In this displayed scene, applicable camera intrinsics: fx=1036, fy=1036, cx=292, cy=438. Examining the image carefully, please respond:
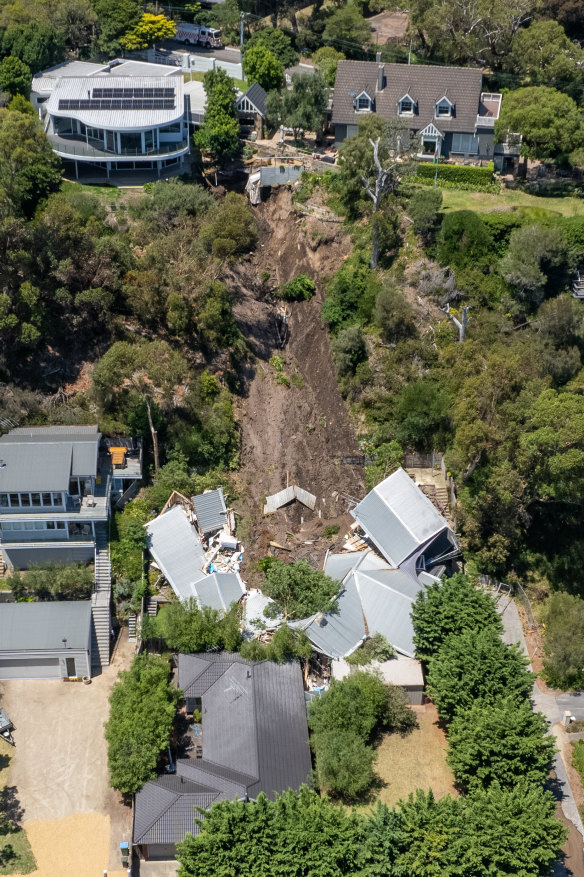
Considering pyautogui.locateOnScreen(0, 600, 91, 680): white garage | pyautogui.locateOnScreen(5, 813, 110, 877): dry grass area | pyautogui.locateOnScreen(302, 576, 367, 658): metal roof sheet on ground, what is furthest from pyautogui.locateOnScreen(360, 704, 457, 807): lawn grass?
pyautogui.locateOnScreen(0, 600, 91, 680): white garage

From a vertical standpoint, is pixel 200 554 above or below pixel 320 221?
below

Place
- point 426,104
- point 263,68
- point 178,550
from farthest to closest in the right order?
1. point 263,68
2. point 426,104
3. point 178,550


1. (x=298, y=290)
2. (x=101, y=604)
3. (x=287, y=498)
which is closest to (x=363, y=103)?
(x=298, y=290)

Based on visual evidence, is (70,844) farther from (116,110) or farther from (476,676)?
(116,110)

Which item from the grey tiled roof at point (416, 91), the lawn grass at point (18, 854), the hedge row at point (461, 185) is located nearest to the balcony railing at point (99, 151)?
the grey tiled roof at point (416, 91)

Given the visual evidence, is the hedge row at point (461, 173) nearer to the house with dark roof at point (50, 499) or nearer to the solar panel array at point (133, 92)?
the solar panel array at point (133, 92)

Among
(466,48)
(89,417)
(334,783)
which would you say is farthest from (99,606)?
(466,48)

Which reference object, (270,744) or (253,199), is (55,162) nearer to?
(253,199)
